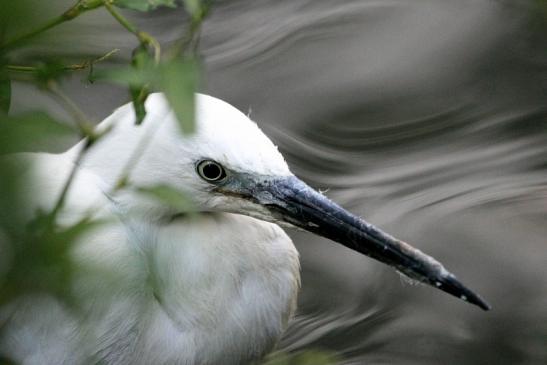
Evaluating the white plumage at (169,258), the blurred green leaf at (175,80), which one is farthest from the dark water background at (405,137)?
the blurred green leaf at (175,80)

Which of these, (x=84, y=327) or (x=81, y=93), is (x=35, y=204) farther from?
(x=81, y=93)

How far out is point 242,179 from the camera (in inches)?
79.4

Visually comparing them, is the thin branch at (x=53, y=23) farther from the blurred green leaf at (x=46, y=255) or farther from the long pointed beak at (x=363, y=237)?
the long pointed beak at (x=363, y=237)

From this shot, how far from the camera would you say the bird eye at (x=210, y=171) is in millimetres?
1999

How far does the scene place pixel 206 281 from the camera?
2.23 m

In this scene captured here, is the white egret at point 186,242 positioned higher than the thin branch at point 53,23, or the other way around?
the thin branch at point 53,23

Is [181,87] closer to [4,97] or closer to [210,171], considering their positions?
[4,97]

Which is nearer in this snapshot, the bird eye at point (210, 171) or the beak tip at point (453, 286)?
the bird eye at point (210, 171)

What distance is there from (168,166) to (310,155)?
1.45 meters

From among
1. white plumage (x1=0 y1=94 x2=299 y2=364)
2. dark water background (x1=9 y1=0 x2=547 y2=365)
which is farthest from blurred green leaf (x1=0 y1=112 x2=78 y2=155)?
dark water background (x1=9 y1=0 x2=547 y2=365)

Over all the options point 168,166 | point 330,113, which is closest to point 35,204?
point 168,166

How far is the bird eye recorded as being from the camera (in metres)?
2.00

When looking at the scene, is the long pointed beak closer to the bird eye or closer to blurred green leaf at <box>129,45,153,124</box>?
the bird eye

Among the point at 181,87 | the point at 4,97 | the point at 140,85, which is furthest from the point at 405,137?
the point at 181,87
